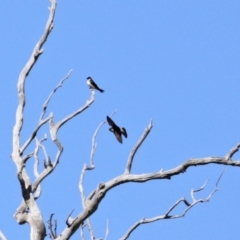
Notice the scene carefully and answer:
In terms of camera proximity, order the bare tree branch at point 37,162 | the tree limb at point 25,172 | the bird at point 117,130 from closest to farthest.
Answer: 1. the tree limb at point 25,172
2. the bare tree branch at point 37,162
3. the bird at point 117,130

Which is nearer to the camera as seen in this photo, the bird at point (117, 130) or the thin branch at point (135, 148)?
the thin branch at point (135, 148)

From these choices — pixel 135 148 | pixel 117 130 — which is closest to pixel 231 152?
pixel 135 148

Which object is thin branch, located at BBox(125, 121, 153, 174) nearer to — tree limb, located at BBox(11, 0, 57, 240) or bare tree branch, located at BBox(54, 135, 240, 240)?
bare tree branch, located at BBox(54, 135, 240, 240)

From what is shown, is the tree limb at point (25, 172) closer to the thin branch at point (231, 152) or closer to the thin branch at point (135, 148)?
the thin branch at point (135, 148)

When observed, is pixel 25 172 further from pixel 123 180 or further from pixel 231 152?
pixel 231 152

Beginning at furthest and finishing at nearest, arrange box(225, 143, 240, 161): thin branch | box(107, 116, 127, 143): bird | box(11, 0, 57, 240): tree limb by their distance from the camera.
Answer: box(107, 116, 127, 143): bird
box(11, 0, 57, 240): tree limb
box(225, 143, 240, 161): thin branch

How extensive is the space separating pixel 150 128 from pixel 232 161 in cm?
73

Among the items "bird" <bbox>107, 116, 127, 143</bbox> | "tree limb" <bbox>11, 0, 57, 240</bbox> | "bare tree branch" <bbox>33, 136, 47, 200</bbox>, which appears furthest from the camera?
"bird" <bbox>107, 116, 127, 143</bbox>

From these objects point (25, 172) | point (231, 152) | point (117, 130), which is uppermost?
point (117, 130)

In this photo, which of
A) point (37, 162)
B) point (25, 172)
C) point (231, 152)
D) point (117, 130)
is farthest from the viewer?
point (117, 130)

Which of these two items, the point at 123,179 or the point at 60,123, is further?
the point at 60,123

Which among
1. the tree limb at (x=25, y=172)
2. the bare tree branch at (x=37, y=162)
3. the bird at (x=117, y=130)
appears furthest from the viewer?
the bird at (x=117, y=130)

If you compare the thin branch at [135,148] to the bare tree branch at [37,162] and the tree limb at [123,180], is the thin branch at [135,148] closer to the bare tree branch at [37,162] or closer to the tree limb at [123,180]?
the tree limb at [123,180]

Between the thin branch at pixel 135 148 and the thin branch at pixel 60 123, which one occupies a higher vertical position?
the thin branch at pixel 60 123
